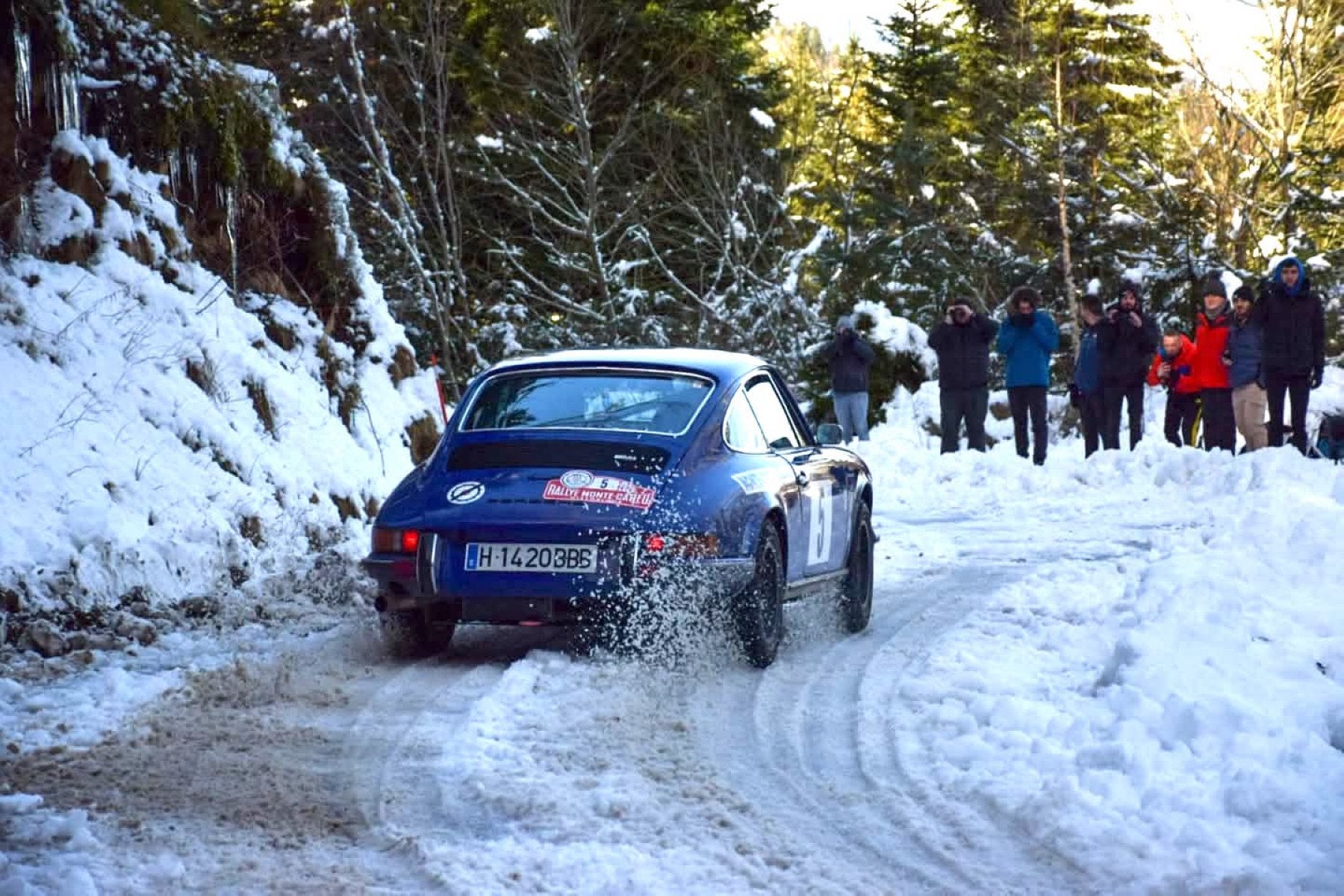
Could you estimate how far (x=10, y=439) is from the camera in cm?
934

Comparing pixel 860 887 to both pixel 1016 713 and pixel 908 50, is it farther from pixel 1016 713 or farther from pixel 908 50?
pixel 908 50

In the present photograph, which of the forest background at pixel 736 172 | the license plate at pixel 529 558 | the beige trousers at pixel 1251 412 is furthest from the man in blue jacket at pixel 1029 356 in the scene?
the license plate at pixel 529 558

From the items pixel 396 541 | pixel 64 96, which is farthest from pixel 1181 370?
pixel 396 541

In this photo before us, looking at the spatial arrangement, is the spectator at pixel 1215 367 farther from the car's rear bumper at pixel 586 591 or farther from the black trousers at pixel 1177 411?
the car's rear bumper at pixel 586 591

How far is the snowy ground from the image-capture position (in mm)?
4418

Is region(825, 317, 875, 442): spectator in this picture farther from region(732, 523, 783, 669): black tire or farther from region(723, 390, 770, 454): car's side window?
region(732, 523, 783, 669): black tire

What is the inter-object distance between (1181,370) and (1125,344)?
88cm

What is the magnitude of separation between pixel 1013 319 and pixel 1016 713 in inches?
527

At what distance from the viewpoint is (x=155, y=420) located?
36.0ft

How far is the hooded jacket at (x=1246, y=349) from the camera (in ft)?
54.2

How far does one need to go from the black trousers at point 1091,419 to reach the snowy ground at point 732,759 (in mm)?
10032

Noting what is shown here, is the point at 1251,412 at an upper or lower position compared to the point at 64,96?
lower

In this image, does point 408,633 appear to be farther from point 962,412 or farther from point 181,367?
point 962,412

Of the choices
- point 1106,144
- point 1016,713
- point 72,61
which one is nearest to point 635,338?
point 1106,144
